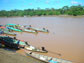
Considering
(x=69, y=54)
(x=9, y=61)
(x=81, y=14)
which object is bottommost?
(x=69, y=54)

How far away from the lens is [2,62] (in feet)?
19.5

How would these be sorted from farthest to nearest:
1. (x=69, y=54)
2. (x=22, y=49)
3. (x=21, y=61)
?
(x=22, y=49), (x=69, y=54), (x=21, y=61)

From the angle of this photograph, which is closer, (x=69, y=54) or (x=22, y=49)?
(x=69, y=54)

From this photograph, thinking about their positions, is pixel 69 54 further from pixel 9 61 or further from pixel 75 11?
pixel 75 11

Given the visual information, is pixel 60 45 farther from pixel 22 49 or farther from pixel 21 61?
pixel 21 61

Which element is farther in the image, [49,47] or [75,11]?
[75,11]

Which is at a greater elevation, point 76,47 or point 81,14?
point 81,14

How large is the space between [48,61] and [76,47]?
15.3ft

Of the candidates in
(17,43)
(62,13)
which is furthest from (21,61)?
(62,13)

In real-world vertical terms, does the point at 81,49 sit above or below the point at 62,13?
below

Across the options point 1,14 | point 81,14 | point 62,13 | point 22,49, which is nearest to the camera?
point 22,49

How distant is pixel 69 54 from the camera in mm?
9031

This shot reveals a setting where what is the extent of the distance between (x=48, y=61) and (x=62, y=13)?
4779 cm

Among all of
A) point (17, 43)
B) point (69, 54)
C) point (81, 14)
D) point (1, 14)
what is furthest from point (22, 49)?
point (1, 14)
